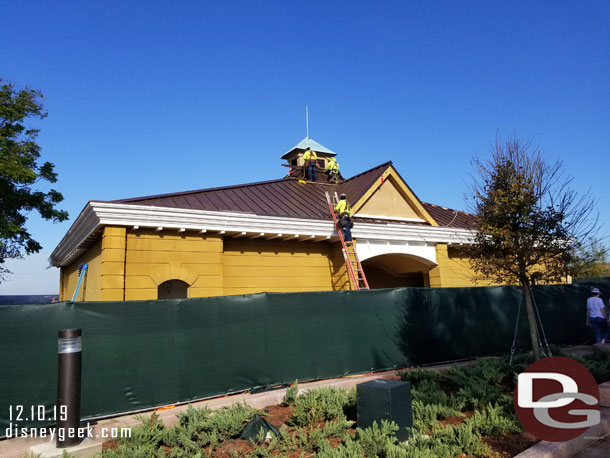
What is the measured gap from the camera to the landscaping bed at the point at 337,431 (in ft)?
18.2

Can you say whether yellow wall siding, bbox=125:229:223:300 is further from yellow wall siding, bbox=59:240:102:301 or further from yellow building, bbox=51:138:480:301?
yellow wall siding, bbox=59:240:102:301

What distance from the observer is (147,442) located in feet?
20.1

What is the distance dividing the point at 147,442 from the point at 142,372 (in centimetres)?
205

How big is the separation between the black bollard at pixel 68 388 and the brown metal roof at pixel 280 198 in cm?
734

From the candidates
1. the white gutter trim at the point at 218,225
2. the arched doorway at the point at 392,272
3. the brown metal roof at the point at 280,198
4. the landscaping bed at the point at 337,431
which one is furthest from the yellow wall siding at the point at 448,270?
the landscaping bed at the point at 337,431

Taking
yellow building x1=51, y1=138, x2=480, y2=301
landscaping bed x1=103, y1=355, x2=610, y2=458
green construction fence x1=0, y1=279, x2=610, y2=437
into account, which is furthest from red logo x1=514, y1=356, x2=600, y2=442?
yellow building x1=51, y1=138, x2=480, y2=301

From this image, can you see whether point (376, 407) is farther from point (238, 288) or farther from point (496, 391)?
point (238, 288)

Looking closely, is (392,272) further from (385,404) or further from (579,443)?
(579,443)

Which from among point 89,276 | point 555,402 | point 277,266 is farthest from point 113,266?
point 555,402

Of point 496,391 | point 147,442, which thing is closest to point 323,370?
point 496,391

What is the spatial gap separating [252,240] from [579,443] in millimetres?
10651

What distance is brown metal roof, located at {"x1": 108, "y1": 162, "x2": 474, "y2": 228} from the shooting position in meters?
14.2

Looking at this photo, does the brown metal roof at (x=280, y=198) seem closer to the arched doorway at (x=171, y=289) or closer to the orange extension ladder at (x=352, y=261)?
the orange extension ladder at (x=352, y=261)

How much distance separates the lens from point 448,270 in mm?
17453
